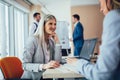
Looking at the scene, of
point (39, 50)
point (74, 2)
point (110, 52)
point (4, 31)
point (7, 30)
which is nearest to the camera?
point (110, 52)

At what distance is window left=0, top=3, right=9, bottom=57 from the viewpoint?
5949 mm

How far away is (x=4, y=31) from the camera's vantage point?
607 cm

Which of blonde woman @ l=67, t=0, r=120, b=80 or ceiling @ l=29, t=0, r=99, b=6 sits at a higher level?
ceiling @ l=29, t=0, r=99, b=6

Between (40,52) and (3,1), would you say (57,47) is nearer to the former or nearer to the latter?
(40,52)

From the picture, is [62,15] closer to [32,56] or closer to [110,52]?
[32,56]

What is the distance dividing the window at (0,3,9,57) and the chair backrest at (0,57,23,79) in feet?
11.5

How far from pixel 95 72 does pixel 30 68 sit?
4.55 feet

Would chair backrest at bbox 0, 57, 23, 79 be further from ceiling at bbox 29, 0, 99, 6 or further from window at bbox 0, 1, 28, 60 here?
A: ceiling at bbox 29, 0, 99, 6

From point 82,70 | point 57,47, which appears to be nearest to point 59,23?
point 57,47

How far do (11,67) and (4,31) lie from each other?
384 cm

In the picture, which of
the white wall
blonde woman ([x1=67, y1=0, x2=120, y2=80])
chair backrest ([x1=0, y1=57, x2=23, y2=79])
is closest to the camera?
blonde woman ([x1=67, y1=0, x2=120, y2=80])

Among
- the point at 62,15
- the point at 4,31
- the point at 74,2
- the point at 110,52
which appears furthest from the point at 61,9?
the point at 110,52

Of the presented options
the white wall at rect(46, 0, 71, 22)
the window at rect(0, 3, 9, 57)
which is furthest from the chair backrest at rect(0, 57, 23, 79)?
the white wall at rect(46, 0, 71, 22)

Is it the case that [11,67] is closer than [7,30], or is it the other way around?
[11,67]
